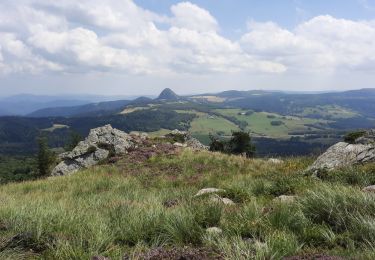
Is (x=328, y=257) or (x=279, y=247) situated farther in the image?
(x=279, y=247)

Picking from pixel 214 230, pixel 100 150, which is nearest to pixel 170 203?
pixel 214 230

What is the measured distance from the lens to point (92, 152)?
36969mm

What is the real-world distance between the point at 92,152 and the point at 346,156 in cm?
2422

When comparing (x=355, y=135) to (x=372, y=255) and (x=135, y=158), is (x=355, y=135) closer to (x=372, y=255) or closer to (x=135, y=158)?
(x=135, y=158)

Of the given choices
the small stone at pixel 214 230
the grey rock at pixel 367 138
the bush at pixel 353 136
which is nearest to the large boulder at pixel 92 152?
the bush at pixel 353 136

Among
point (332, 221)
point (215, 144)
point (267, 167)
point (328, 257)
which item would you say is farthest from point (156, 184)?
point (215, 144)

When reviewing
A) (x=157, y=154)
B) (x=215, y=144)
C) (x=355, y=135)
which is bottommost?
(x=215, y=144)

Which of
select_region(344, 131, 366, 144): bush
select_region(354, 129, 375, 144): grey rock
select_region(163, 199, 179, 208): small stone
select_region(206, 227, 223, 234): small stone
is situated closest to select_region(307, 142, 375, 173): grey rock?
select_region(354, 129, 375, 144): grey rock

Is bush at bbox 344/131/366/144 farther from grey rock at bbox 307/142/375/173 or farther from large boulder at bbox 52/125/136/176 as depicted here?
large boulder at bbox 52/125/136/176

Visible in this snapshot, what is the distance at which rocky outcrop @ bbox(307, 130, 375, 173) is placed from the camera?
1880 cm

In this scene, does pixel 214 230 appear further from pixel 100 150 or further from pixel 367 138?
pixel 100 150

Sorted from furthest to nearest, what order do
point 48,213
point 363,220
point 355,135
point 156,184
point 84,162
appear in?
point 84,162 < point 355,135 < point 156,184 < point 48,213 < point 363,220

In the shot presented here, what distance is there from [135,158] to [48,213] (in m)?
22.6

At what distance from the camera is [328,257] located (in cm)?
571
